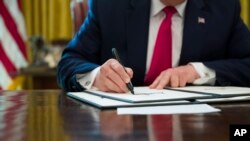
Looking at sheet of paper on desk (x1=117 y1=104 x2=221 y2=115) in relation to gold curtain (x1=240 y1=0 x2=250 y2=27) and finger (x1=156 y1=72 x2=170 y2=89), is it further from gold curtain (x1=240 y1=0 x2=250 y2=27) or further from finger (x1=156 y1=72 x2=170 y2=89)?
gold curtain (x1=240 y1=0 x2=250 y2=27)

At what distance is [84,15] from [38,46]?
99 cm

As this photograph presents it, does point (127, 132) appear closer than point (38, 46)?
Yes

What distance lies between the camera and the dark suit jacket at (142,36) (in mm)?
1596

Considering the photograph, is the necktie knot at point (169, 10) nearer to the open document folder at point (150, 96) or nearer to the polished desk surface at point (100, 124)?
the open document folder at point (150, 96)

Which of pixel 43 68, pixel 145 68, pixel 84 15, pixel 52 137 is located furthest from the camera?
pixel 43 68

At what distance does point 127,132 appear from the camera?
712 mm

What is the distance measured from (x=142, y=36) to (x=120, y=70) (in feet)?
1.42

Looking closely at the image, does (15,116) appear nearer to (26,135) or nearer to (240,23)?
(26,135)

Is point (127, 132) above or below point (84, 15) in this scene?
below

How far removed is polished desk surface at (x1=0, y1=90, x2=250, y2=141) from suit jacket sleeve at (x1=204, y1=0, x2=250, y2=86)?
0.46 meters

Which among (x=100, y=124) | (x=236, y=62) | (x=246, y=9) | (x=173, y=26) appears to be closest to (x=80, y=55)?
(x=173, y=26)

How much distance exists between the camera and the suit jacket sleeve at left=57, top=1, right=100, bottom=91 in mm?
1496

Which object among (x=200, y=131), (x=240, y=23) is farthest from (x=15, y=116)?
(x=240, y=23)

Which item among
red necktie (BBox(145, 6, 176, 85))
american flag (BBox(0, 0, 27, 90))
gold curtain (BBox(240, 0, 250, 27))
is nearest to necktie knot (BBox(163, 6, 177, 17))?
red necktie (BBox(145, 6, 176, 85))
